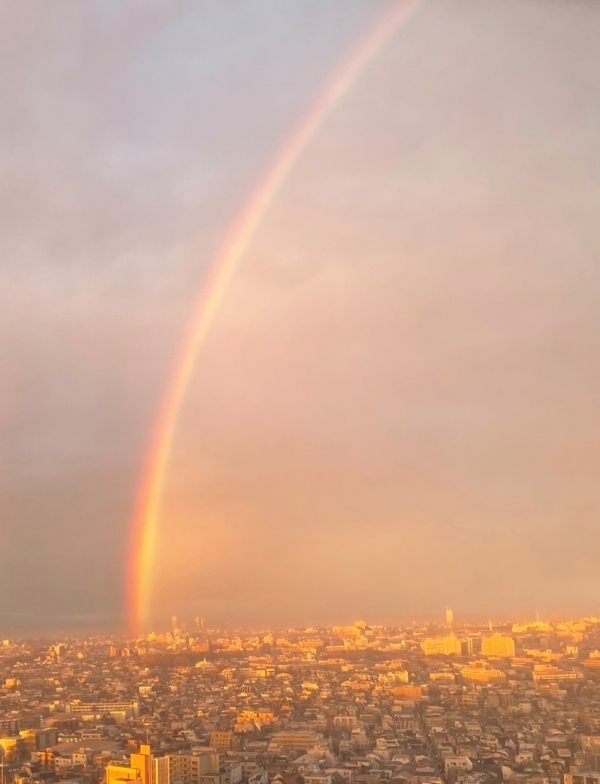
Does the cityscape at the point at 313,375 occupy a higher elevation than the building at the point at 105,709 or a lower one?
higher

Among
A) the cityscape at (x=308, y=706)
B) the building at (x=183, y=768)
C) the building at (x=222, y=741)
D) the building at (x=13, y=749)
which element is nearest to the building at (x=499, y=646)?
the cityscape at (x=308, y=706)

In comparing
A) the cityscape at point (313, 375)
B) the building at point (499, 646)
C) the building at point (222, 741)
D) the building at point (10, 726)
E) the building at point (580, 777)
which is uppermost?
the cityscape at point (313, 375)

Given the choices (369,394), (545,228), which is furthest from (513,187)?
(369,394)

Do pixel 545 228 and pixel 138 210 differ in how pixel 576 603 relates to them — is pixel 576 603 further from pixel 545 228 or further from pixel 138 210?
pixel 138 210

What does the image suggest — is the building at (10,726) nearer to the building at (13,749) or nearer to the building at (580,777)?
the building at (13,749)

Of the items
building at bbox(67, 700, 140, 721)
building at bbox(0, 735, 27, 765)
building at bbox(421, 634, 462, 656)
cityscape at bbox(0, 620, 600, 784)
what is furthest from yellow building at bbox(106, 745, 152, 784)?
building at bbox(421, 634, 462, 656)

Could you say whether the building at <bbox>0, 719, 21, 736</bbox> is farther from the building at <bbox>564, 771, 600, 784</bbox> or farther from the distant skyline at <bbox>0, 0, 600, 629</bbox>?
the building at <bbox>564, 771, 600, 784</bbox>

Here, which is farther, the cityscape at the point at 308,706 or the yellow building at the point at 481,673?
the yellow building at the point at 481,673

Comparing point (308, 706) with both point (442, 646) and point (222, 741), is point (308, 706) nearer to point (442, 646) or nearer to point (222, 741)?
point (222, 741)
